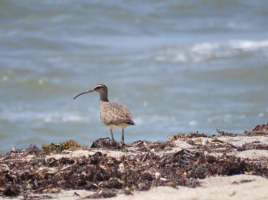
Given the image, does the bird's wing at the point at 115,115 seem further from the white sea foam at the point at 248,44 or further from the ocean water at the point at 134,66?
the white sea foam at the point at 248,44

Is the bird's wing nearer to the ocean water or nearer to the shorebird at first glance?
the shorebird

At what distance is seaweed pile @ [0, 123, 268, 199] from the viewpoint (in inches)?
211

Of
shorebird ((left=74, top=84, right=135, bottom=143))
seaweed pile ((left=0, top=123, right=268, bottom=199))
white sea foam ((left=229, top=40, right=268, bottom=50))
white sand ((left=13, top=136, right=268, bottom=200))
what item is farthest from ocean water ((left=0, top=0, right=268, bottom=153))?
white sand ((left=13, top=136, right=268, bottom=200))

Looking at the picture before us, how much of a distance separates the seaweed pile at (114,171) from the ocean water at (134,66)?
999 centimetres

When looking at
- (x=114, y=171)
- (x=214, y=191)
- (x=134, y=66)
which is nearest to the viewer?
(x=214, y=191)

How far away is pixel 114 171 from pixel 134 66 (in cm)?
1912

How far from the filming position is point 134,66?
2464cm

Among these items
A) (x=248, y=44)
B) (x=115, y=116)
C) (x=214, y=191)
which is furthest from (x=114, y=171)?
(x=248, y=44)

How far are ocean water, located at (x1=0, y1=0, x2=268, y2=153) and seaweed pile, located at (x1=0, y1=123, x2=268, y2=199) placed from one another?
32.8 feet

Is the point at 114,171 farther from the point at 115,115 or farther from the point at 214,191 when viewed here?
the point at 115,115

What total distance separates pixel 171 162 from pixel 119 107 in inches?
144

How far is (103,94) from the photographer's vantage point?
1091 centimetres

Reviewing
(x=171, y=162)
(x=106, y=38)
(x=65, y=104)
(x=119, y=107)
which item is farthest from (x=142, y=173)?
(x=106, y=38)

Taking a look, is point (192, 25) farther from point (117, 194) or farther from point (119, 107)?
point (117, 194)
